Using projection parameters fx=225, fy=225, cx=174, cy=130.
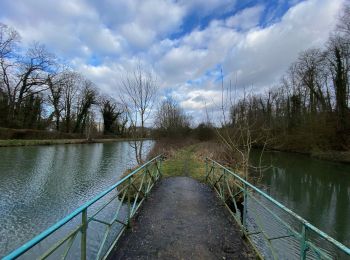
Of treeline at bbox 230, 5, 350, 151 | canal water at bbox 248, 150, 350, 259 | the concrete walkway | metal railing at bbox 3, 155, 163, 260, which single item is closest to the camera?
metal railing at bbox 3, 155, 163, 260

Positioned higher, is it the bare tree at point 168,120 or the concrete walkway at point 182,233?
the bare tree at point 168,120

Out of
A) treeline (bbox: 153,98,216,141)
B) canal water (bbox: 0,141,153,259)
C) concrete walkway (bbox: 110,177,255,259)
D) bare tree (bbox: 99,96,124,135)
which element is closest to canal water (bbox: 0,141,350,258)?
canal water (bbox: 0,141,153,259)

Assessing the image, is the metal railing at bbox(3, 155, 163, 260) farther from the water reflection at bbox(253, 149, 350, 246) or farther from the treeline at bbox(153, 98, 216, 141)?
the treeline at bbox(153, 98, 216, 141)

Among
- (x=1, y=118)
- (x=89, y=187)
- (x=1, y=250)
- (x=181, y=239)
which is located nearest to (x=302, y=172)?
(x=89, y=187)

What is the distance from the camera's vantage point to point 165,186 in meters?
7.41

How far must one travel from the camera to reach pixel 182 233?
12.5 feet

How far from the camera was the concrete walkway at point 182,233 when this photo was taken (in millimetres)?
3182

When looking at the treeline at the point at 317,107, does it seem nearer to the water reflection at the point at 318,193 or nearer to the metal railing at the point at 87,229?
the water reflection at the point at 318,193

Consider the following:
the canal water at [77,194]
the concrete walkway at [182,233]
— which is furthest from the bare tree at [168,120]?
the concrete walkway at [182,233]

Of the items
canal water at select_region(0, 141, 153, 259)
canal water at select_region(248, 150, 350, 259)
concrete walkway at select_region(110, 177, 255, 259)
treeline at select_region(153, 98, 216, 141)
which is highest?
treeline at select_region(153, 98, 216, 141)

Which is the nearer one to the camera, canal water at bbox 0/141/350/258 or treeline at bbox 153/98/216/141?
canal water at bbox 0/141/350/258

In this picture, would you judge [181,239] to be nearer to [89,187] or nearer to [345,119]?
[89,187]

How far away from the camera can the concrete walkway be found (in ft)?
10.4

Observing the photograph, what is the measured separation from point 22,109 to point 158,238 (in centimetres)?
3884
